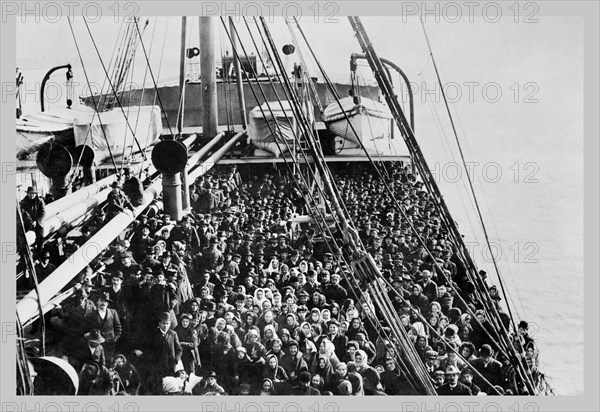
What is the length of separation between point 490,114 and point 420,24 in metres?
0.69

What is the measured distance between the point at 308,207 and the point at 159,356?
126 cm

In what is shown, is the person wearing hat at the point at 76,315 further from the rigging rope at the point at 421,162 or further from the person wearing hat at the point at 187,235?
the rigging rope at the point at 421,162

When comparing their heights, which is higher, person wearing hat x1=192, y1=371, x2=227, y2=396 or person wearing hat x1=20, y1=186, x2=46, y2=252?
person wearing hat x1=20, y1=186, x2=46, y2=252

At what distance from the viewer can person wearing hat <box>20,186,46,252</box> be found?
3561 mm

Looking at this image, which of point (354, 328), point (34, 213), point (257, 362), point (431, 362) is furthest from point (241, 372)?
point (34, 213)

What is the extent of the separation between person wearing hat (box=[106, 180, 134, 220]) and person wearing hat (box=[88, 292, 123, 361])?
1.80ft

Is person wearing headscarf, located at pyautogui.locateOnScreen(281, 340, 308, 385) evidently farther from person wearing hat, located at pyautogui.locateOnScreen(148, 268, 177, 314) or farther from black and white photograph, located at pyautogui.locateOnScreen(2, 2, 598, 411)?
person wearing hat, located at pyautogui.locateOnScreen(148, 268, 177, 314)

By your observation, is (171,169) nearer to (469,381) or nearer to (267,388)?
(267,388)

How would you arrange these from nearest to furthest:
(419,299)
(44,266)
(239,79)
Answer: (44,266) → (419,299) → (239,79)

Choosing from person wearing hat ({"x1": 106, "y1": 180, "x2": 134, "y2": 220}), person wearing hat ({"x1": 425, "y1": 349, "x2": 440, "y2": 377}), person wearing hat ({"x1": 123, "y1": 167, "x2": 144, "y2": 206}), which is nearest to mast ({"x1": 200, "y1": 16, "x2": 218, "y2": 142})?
person wearing hat ({"x1": 123, "y1": 167, "x2": 144, "y2": 206})

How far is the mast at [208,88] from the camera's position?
12.6ft

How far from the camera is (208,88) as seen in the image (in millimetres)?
3883

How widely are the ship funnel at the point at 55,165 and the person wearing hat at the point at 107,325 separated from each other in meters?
0.72

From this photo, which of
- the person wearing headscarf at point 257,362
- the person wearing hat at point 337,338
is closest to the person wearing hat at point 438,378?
the person wearing hat at point 337,338
